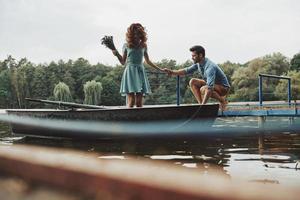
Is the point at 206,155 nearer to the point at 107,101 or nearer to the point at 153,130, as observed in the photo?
the point at 153,130

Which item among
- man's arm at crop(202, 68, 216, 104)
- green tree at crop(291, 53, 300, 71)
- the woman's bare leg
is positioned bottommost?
the woman's bare leg

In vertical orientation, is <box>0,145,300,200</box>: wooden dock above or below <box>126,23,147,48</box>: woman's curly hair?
below

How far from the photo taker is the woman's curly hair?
266 inches

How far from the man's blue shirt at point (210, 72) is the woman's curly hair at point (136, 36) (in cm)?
111

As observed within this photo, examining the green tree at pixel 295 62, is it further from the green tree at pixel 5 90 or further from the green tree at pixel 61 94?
the green tree at pixel 5 90

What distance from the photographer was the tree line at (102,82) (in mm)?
62438

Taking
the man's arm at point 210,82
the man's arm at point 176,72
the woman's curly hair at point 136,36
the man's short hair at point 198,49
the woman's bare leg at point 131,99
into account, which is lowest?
the woman's bare leg at point 131,99

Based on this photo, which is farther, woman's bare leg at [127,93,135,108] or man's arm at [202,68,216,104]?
woman's bare leg at [127,93,135,108]

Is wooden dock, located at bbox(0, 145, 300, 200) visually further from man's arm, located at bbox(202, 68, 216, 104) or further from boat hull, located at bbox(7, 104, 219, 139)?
man's arm, located at bbox(202, 68, 216, 104)

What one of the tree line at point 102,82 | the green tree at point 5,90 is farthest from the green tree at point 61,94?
the green tree at point 5,90

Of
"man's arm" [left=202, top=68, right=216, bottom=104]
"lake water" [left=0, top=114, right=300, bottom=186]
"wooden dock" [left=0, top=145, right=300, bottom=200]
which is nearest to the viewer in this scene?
"wooden dock" [left=0, top=145, right=300, bottom=200]

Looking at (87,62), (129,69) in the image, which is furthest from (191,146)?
(87,62)

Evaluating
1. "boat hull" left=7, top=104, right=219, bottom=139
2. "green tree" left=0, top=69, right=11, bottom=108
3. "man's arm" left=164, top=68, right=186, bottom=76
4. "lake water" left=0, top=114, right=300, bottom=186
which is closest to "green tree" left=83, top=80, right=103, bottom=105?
"green tree" left=0, top=69, right=11, bottom=108

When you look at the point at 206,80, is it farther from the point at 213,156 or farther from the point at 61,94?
the point at 61,94
